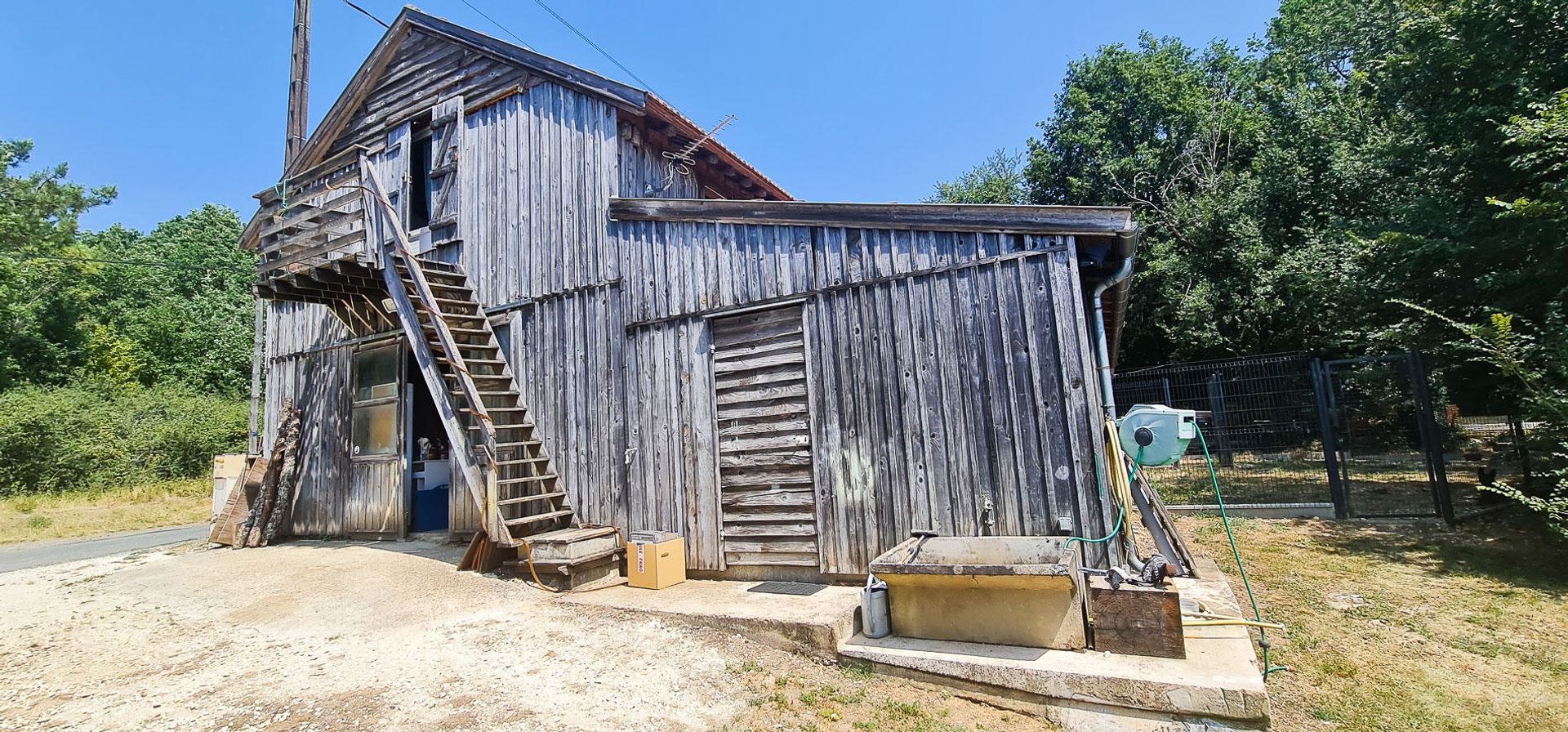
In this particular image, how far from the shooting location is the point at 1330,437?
9.09 meters

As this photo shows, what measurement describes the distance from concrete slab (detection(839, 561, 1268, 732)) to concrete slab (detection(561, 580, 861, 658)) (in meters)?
0.26

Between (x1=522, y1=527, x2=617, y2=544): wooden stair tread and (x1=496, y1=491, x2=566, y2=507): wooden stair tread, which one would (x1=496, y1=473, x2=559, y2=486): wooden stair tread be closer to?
(x1=496, y1=491, x2=566, y2=507): wooden stair tread

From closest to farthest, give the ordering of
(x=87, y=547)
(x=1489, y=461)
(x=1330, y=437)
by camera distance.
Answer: (x=1330, y=437) < (x=1489, y=461) < (x=87, y=547)

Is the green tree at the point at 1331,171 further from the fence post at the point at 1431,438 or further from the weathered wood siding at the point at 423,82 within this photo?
the weathered wood siding at the point at 423,82

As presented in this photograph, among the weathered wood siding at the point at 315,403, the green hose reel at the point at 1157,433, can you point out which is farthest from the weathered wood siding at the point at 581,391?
the green hose reel at the point at 1157,433

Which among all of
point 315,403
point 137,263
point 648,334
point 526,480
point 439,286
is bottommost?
point 526,480

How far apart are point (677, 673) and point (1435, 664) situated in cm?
472

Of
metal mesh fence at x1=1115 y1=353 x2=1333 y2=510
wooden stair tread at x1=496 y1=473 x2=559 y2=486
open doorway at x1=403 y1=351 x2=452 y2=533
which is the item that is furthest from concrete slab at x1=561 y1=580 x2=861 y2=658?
metal mesh fence at x1=1115 y1=353 x2=1333 y2=510

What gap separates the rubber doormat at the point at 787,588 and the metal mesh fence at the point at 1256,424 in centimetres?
718

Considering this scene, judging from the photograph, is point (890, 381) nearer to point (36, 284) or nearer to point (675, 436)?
point (675, 436)

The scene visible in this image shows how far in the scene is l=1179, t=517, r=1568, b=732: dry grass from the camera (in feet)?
11.9

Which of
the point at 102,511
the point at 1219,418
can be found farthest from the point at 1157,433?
the point at 102,511

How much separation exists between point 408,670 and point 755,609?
89.4 inches

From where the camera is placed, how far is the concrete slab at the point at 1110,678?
324 cm
